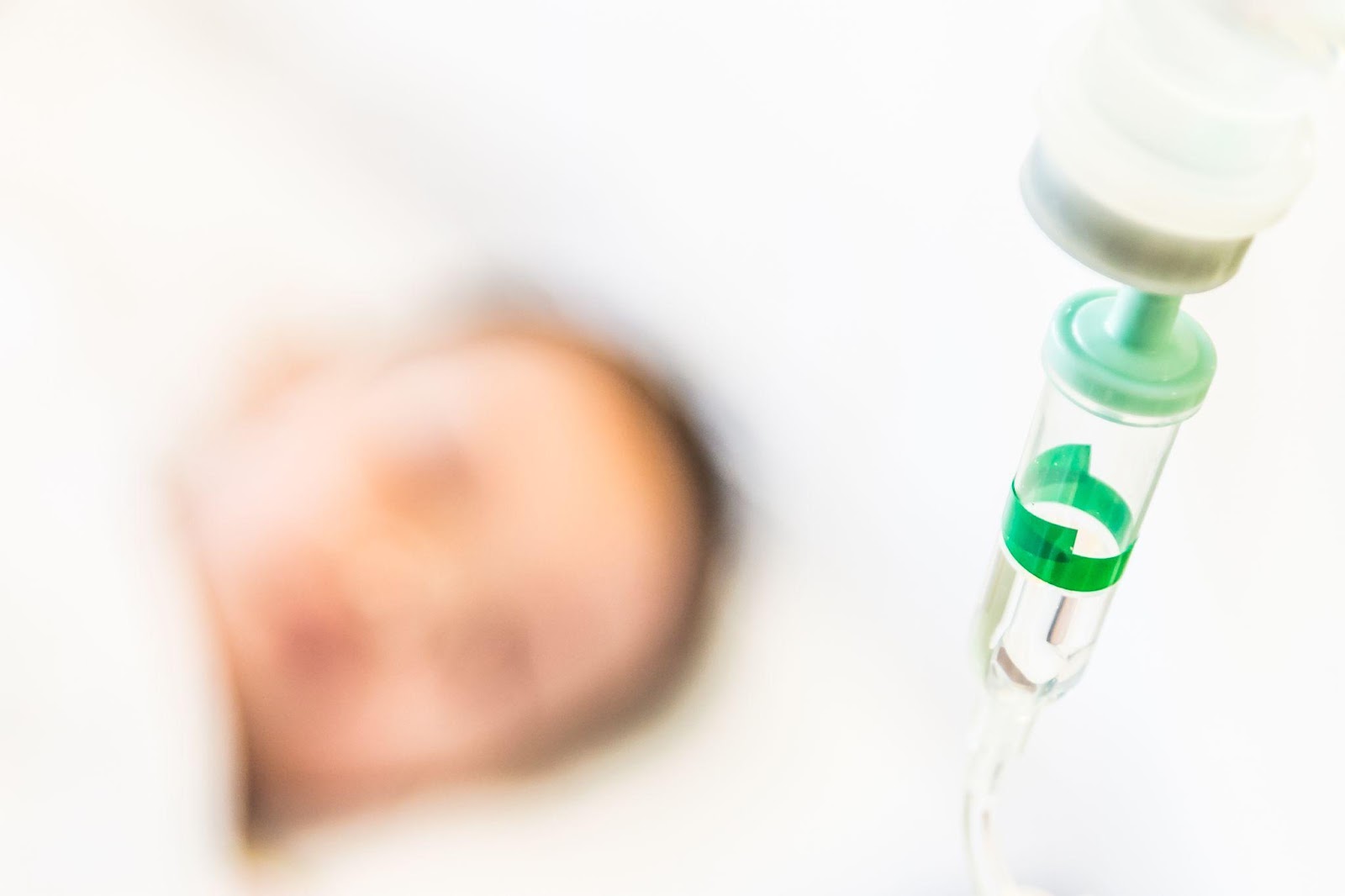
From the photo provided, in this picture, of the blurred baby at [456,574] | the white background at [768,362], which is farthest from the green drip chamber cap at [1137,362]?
the blurred baby at [456,574]

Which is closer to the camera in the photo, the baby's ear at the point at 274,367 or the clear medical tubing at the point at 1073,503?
the clear medical tubing at the point at 1073,503

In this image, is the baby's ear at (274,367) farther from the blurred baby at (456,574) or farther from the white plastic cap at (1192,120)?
the white plastic cap at (1192,120)

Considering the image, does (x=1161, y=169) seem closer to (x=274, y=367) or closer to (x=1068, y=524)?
(x=1068, y=524)

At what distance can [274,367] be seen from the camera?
2.85 ft

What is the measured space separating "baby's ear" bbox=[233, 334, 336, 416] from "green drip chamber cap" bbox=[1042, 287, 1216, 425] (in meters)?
0.68

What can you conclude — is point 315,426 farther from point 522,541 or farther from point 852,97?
point 852,97

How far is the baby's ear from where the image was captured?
33.3 inches

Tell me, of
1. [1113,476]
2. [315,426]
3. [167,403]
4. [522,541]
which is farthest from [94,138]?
[1113,476]

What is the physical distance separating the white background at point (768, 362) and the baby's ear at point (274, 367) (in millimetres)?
53

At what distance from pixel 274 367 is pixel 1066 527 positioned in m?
0.69

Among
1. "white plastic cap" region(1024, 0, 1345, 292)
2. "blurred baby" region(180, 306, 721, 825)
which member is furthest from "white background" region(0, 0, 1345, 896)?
"white plastic cap" region(1024, 0, 1345, 292)

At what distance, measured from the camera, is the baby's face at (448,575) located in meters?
0.69

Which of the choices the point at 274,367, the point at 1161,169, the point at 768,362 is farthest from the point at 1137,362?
the point at 274,367

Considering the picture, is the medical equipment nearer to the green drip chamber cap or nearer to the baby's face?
the green drip chamber cap
